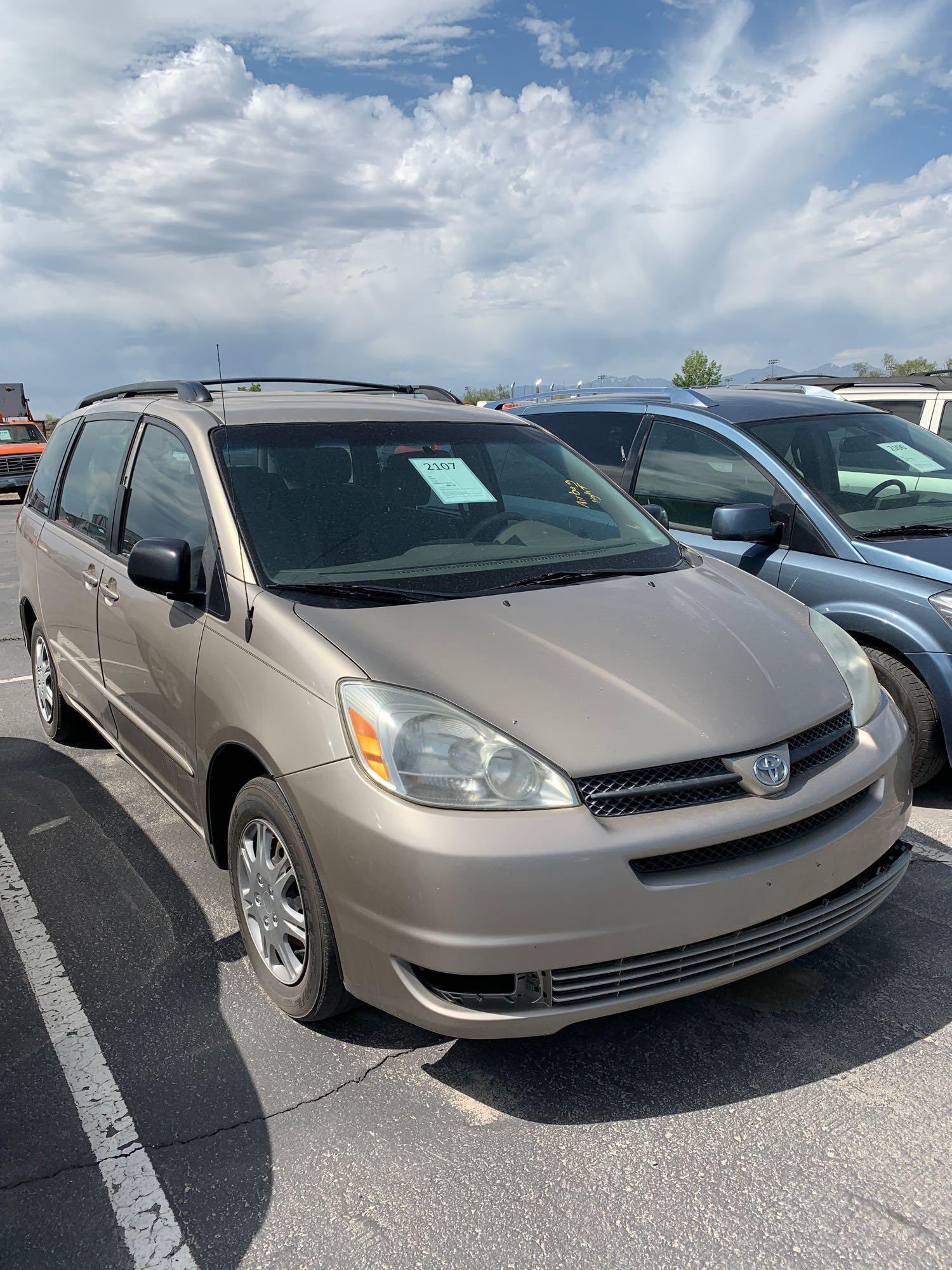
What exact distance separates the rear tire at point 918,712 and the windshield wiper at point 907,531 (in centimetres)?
60

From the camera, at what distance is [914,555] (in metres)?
4.28

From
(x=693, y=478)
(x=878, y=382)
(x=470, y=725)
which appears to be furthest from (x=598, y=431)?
(x=878, y=382)

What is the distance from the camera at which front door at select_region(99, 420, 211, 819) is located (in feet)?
10.5

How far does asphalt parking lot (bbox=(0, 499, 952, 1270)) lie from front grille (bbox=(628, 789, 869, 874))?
0.63 metres

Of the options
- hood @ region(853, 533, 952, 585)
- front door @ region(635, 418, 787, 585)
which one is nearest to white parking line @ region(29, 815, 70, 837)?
front door @ region(635, 418, 787, 585)

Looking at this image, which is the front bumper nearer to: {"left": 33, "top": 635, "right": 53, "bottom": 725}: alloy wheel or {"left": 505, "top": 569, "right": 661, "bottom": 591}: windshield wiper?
{"left": 505, "top": 569, "right": 661, "bottom": 591}: windshield wiper

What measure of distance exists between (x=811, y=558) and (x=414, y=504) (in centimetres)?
215

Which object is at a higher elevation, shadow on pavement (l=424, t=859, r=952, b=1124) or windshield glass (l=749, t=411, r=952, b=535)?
windshield glass (l=749, t=411, r=952, b=535)

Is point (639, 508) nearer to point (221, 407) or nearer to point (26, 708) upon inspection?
point (221, 407)

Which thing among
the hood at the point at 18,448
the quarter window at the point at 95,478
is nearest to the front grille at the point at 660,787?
the quarter window at the point at 95,478

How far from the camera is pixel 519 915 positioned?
2.21 m

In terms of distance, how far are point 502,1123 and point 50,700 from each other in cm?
381

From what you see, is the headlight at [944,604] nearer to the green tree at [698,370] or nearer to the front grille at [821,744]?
the front grille at [821,744]

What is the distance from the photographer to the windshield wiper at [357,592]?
2.88m
